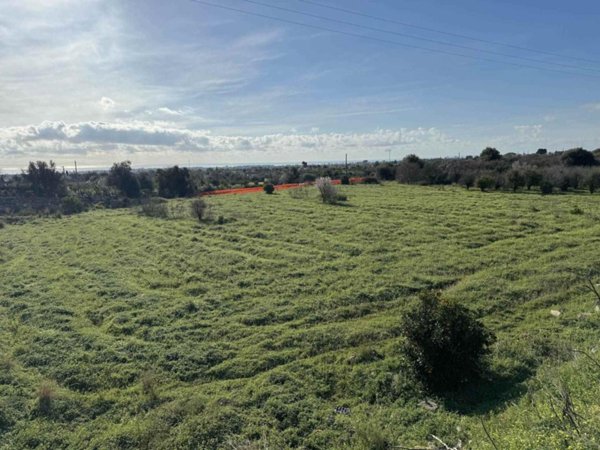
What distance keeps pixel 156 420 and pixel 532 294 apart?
11.3m

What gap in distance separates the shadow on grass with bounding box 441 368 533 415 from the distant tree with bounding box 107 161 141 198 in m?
54.7

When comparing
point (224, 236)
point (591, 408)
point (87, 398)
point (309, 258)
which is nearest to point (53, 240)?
point (224, 236)

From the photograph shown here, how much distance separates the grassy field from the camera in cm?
705

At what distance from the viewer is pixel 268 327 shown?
37.4 ft

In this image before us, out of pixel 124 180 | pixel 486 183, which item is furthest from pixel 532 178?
pixel 124 180

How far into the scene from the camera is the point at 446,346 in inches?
315

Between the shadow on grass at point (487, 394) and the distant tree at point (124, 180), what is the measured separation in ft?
180

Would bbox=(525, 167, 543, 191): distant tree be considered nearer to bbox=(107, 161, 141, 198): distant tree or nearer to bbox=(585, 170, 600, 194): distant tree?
bbox=(585, 170, 600, 194): distant tree

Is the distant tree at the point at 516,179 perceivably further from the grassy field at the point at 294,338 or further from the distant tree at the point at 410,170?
the grassy field at the point at 294,338

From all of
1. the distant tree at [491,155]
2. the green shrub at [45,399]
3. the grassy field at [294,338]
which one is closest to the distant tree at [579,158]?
the distant tree at [491,155]

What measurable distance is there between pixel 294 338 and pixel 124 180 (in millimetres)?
52538

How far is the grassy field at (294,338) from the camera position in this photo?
23.1 ft

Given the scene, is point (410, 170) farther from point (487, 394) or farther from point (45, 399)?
point (45, 399)

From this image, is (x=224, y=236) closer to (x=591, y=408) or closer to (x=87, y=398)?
(x=87, y=398)
